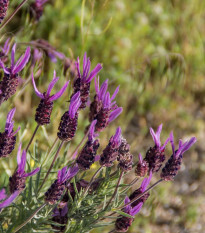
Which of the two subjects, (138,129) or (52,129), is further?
(138,129)

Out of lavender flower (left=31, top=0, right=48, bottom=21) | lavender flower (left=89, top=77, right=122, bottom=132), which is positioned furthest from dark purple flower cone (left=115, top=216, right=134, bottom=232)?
lavender flower (left=31, top=0, right=48, bottom=21)

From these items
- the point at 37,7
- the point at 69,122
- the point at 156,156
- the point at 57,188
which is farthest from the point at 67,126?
the point at 37,7

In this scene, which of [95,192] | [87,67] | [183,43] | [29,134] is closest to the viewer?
[87,67]

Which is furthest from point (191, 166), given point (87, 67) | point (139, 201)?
point (87, 67)

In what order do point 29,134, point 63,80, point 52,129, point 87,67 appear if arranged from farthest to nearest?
point 52,129
point 29,134
point 63,80
point 87,67

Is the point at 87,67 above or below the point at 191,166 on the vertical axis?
above

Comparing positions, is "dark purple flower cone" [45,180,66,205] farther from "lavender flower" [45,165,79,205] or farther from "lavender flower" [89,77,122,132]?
→ "lavender flower" [89,77,122,132]

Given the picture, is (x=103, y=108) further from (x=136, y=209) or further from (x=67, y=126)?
(x=136, y=209)

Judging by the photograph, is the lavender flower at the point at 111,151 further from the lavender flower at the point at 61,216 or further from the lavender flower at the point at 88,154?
the lavender flower at the point at 61,216

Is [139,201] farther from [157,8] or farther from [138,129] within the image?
[157,8]
